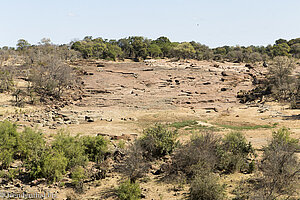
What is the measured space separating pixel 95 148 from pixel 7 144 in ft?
14.7

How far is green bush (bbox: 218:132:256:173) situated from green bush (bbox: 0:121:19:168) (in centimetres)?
1040

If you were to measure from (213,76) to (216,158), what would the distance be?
35.6m

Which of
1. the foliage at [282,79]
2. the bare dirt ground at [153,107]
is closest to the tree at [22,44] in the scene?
the bare dirt ground at [153,107]

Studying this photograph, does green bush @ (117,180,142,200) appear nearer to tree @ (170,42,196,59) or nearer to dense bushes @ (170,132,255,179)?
dense bushes @ (170,132,255,179)

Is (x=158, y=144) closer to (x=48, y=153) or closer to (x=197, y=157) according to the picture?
(x=197, y=157)

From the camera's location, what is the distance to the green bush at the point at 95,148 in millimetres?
14006

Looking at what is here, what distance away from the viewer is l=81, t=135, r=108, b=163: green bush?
46.0 ft

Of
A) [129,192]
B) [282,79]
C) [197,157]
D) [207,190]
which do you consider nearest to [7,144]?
[129,192]

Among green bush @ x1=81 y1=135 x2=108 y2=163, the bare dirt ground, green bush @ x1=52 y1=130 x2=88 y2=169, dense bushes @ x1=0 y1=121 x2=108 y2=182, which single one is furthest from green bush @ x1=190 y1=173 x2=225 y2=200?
green bush @ x1=81 y1=135 x2=108 y2=163

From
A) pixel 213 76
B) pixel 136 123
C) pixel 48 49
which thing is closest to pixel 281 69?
pixel 213 76

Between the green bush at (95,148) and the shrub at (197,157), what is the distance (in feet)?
13.8

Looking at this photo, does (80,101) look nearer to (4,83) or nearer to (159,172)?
(4,83)

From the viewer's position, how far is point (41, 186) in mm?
A: 10719

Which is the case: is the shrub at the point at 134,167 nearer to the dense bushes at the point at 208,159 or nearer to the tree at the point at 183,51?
the dense bushes at the point at 208,159
